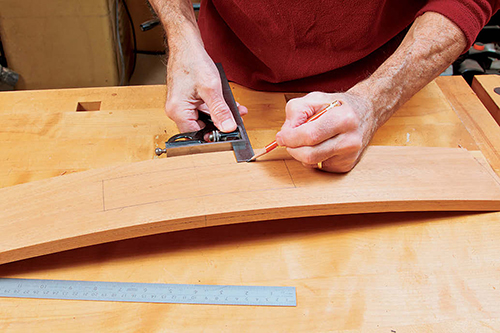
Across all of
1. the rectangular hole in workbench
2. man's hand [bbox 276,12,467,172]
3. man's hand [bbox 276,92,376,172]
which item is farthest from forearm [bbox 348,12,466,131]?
the rectangular hole in workbench

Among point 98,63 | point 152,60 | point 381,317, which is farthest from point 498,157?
point 152,60

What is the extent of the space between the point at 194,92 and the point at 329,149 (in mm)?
512

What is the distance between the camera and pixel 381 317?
0.88 meters

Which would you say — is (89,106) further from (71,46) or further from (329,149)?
(71,46)

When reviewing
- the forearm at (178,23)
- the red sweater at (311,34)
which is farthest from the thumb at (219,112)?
the red sweater at (311,34)

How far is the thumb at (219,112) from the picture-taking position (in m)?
1.19

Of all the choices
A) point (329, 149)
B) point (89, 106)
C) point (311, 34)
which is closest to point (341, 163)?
point (329, 149)

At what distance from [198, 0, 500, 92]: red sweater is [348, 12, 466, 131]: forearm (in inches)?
1.3

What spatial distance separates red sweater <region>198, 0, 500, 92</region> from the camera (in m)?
1.33

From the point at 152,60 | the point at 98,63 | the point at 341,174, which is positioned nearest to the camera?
the point at 341,174

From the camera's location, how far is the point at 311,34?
1.41m

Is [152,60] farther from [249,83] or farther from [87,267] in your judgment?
[87,267]

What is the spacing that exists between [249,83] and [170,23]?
38cm

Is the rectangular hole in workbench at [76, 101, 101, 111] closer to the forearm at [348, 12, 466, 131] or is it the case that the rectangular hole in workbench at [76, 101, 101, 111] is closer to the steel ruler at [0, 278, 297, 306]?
the steel ruler at [0, 278, 297, 306]
